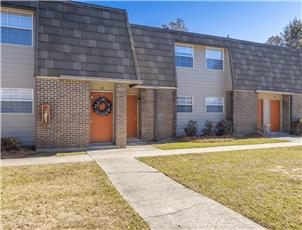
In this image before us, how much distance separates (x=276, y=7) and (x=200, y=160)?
8213 millimetres

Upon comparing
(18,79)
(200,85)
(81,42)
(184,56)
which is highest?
(184,56)

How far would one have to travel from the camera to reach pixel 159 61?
14.7 meters

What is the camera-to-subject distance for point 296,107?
63.2ft

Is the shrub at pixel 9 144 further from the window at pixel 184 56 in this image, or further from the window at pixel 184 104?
the window at pixel 184 56

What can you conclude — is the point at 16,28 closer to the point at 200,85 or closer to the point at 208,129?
the point at 200,85

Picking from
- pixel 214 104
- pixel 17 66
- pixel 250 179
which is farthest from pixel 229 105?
pixel 17 66

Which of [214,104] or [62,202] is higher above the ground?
[214,104]

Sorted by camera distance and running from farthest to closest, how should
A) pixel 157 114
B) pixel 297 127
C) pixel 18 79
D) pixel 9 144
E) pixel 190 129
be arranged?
pixel 297 127 → pixel 190 129 → pixel 157 114 → pixel 18 79 → pixel 9 144

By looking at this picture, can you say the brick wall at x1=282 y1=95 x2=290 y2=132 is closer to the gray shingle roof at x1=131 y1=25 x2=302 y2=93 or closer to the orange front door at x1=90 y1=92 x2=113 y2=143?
the gray shingle roof at x1=131 y1=25 x2=302 y2=93

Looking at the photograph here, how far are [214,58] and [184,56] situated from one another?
234 centimetres

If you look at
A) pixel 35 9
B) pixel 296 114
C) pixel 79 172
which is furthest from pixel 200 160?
pixel 296 114

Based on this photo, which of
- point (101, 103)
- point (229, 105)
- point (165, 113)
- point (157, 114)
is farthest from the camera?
point (229, 105)

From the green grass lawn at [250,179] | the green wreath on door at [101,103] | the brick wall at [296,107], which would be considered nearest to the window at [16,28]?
the green wreath on door at [101,103]

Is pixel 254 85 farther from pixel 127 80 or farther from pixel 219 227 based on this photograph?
pixel 219 227
